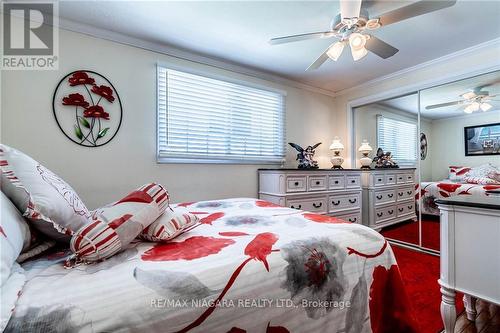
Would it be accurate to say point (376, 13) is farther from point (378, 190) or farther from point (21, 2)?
point (21, 2)

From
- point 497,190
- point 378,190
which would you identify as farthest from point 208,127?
point 497,190

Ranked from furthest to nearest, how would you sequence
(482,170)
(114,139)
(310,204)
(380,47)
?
(310,204) → (482,170) → (114,139) → (380,47)

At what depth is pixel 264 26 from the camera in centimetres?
208

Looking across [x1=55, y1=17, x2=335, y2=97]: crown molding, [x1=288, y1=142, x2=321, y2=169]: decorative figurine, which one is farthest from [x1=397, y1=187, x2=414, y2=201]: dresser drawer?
[x1=55, y1=17, x2=335, y2=97]: crown molding

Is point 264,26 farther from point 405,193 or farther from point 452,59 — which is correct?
point 405,193

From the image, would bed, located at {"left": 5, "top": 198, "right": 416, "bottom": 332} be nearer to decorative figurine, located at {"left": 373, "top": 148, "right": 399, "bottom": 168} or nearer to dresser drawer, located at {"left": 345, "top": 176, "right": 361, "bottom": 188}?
dresser drawer, located at {"left": 345, "top": 176, "right": 361, "bottom": 188}

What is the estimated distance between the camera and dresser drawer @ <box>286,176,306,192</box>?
266 cm

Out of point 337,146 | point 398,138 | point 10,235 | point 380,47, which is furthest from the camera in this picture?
point 337,146

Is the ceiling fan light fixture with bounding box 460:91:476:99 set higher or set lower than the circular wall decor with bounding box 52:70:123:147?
higher

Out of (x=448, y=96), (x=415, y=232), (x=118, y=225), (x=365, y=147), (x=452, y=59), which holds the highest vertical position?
(x=452, y=59)

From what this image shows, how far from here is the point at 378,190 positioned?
3.35m

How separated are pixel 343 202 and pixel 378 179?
0.75 m

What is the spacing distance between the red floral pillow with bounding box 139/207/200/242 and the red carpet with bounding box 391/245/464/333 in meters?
1.63

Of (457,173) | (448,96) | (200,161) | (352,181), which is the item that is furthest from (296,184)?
(448,96)
